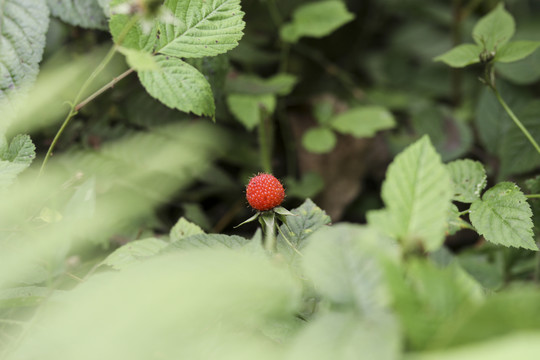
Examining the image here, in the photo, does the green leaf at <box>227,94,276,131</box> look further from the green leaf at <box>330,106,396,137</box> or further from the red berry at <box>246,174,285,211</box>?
the red berry at <box>246,174,285,211</box>


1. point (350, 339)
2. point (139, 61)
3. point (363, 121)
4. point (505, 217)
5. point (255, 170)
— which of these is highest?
point (139, 61)

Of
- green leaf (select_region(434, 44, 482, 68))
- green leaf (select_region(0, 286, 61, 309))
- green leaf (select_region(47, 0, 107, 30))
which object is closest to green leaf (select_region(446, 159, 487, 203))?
green leaf (select_region(434, 44, 482, 68))

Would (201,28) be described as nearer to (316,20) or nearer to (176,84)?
(176,84)

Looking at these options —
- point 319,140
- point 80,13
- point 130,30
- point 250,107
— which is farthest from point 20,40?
point 319,140

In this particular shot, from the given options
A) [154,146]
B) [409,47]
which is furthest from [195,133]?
[409,47]

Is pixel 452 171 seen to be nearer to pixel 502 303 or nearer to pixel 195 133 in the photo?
pixel 502 303

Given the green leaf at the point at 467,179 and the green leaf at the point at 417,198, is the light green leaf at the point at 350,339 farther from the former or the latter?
the green leaf at the point at 467,179
